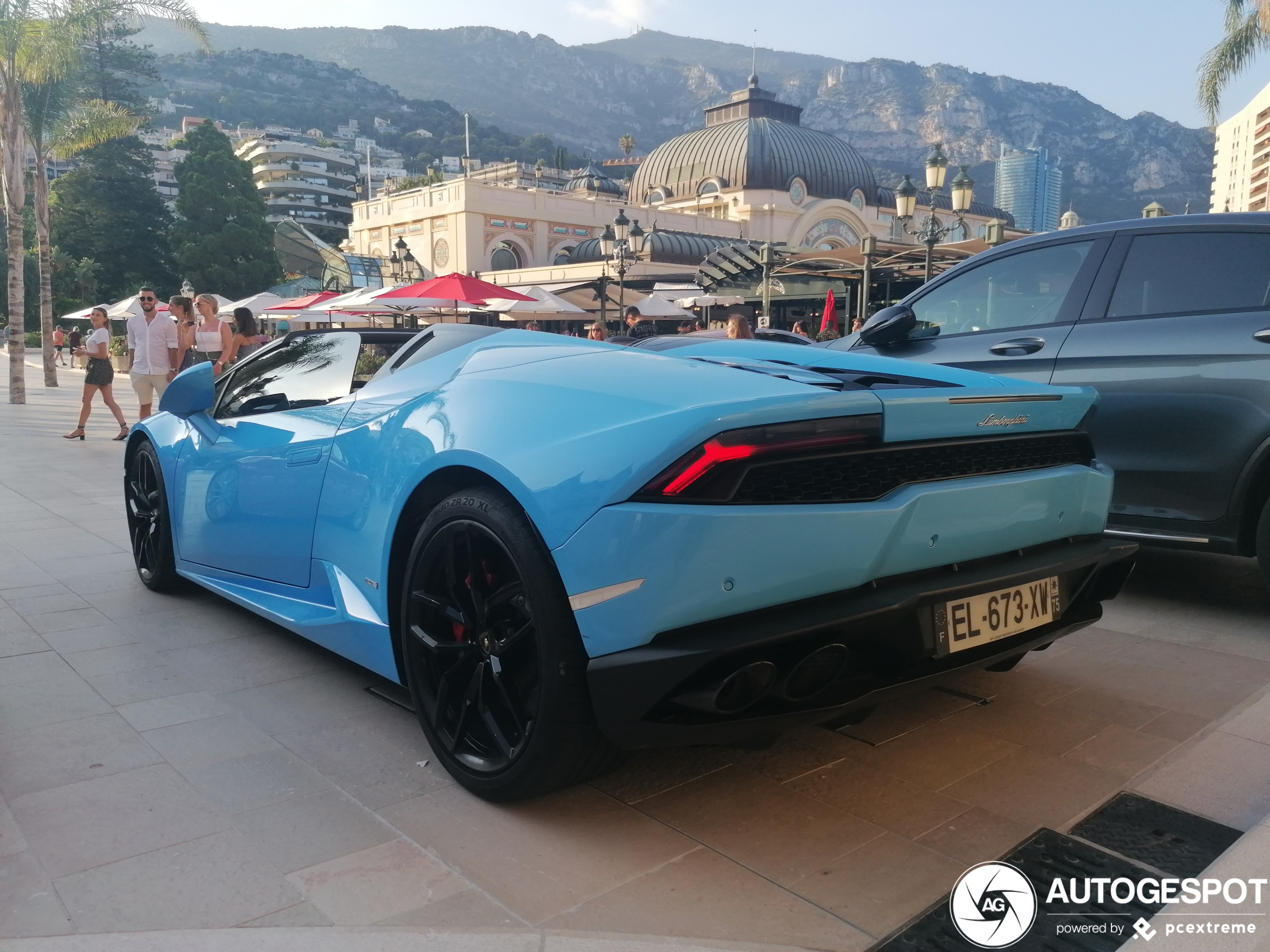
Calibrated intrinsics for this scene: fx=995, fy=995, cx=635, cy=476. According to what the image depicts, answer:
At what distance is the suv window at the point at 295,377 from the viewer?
3.32 metres

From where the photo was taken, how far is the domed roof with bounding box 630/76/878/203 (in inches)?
2591

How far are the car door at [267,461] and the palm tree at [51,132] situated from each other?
19.1m

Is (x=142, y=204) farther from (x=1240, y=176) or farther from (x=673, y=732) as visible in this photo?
(x=1240, y=176)

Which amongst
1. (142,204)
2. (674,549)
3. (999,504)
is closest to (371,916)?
(674,549)

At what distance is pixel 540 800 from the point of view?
246 centimetres

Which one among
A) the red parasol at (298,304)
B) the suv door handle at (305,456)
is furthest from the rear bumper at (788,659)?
the red parasol at (298,304)

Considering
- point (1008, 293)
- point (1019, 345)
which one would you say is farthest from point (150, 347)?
point (1019, 345)

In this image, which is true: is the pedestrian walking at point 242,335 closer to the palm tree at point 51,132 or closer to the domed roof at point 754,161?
the palm tree at point 51,132

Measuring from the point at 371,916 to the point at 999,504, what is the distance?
1.67 metres

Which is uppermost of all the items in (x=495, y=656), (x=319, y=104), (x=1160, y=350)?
(x=319, y=104)

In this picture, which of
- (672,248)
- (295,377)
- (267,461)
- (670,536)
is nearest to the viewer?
(670,536)

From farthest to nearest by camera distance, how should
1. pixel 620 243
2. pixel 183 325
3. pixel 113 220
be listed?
pixel 113 220
pixel 620 243
pixel 183 325

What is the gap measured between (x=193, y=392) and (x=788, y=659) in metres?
3.00

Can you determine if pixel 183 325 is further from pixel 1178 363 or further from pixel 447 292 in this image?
pixel 1178 363
